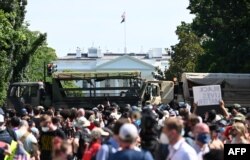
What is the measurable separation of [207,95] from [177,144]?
12.6m

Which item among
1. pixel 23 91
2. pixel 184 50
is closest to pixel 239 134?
pixel 23 91

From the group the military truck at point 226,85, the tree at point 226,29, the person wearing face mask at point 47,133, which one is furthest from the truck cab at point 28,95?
the person wearing face mask at point 47,133

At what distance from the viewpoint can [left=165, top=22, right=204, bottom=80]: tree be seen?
7362 centimetres

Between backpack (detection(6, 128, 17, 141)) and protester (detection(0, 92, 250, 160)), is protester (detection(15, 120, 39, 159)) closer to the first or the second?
protester (detection(0, 92, 250, 160))

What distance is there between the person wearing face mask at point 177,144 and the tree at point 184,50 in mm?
63838

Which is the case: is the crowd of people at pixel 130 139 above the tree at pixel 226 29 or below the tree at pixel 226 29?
below

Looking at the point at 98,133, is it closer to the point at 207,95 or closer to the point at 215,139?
the point at 215,139

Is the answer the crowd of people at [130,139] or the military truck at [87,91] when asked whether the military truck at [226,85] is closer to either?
the military truck at [87,91]

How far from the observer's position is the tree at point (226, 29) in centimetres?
5050

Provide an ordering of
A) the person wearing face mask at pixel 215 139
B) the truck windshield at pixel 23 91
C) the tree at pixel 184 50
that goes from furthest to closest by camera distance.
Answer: the tree at pixel 184 50 < the truck windshield at pixel 23 91 < the person wearing face mask at pixel 215 139

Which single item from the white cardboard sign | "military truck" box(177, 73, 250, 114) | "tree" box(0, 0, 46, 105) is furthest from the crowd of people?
"tree" box(0, 0, 46, 105)

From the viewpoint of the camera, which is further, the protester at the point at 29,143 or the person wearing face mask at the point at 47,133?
the person wearing face mask at the point at 47,133

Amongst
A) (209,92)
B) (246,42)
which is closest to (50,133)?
(209,92)

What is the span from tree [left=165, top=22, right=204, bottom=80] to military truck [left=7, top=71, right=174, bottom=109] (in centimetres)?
3831
